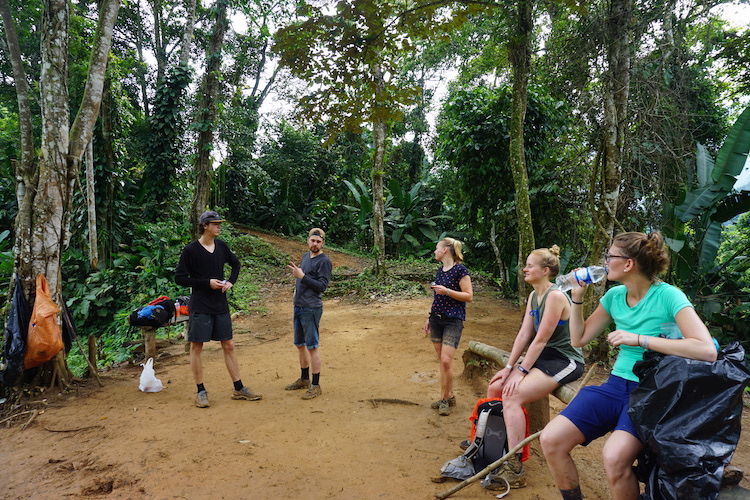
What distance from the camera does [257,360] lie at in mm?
6297

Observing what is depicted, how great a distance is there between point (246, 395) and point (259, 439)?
0.99 meters

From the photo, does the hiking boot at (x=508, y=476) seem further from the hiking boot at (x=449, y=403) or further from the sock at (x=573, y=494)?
the hiking boot at (x=449, y=403)

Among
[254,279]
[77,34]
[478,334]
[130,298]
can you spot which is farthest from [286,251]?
[478,334]

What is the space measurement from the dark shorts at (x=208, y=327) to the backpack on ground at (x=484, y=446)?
2497 millimetres

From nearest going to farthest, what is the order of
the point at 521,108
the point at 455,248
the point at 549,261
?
the point at 549,261, the point at 455,248, the point at 521,108

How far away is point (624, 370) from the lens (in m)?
2.34

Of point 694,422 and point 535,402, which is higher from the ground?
point 694,422

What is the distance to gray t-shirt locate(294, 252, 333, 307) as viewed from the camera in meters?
4.54

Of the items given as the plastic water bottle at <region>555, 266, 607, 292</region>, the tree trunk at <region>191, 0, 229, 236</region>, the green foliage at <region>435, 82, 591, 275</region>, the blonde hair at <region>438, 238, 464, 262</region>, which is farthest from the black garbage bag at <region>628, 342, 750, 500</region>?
the tree trunk at <region>191, 0, 229, 236</region>

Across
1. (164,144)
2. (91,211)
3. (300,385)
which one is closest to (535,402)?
(300,385)

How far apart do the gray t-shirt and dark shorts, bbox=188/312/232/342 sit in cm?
73

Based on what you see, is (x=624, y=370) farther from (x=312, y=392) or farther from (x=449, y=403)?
(x=312, y=392)

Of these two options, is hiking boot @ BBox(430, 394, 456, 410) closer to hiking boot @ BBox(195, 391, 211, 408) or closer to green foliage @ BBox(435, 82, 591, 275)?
hiking boot @ BBox(195, 391, 211, 408)

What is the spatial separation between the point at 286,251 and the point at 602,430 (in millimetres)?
14997
